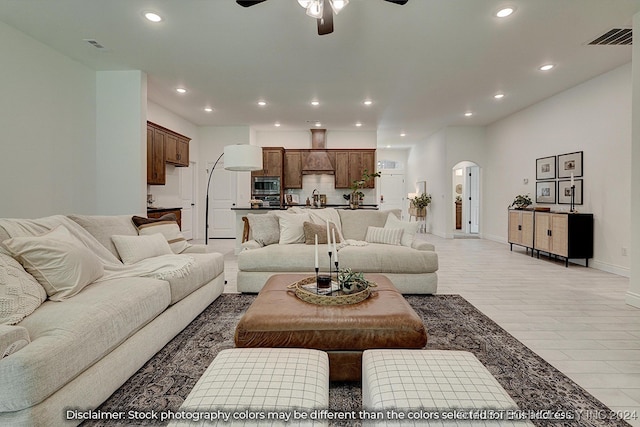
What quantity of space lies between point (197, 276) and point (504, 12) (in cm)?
398

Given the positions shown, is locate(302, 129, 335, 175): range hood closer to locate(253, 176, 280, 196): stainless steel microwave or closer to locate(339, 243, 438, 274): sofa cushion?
locate(253, 176, 280, 196): stainless steel microwave

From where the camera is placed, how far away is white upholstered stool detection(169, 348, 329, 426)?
959 millimetres

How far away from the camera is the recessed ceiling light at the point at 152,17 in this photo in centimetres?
328

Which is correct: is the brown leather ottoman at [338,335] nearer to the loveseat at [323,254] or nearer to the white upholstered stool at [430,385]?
the white upholstered stool at [430,385]

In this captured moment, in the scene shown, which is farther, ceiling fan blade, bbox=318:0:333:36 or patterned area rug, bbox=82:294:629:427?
ceiling fan blade, bbox=318:0:333:36

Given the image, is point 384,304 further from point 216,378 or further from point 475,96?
point 475,96

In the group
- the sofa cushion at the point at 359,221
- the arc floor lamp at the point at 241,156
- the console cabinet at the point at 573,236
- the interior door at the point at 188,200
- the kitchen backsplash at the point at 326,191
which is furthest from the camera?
the kitchen backsplash at the point at 326,191

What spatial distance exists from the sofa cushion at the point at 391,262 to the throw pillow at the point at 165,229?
174 centimetres

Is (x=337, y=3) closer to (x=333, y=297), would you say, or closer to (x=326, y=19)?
(x=326, y=19)

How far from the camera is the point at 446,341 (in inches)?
93.0

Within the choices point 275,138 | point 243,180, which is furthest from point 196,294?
point 275,138

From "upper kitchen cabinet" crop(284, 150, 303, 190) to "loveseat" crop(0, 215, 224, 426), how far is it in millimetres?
5852

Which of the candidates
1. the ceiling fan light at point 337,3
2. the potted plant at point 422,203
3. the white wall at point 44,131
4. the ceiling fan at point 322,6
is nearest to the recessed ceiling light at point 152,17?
the ceiling fan at point 322,6

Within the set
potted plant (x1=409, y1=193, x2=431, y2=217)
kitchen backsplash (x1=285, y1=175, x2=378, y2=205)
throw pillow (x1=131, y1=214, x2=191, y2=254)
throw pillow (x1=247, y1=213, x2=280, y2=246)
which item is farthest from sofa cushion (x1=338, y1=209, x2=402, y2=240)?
potted plant (x1=409, y1=193, x2=431, y2=217)
